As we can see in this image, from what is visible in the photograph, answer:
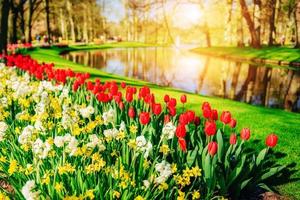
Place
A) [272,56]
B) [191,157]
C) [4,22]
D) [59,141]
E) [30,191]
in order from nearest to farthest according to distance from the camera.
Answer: [30,191] → [59,141] → [191,157] → [4,22] → [272,56]

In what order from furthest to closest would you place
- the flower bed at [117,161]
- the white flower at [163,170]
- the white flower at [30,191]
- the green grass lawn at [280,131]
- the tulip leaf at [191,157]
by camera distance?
the green grass lawn at [280,131]
the tulip leaf at [191,157]
the flower bed at [117,161]
the white flower at [163,170]
the white flower at [30,191]

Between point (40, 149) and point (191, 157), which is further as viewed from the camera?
point (191, 157)

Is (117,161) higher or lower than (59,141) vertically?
lower

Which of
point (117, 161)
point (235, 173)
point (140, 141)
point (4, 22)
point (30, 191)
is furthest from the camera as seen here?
point (4, 22)

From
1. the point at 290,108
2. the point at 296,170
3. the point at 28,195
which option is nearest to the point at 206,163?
the point at 28,195

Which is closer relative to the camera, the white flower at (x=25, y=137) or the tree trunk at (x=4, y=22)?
the white flower at (x=25, y=137)

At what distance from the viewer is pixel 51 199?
3904 millimetres

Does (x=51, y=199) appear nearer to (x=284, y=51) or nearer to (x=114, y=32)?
(x=284, y=51)

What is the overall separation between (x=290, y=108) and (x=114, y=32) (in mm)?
147581

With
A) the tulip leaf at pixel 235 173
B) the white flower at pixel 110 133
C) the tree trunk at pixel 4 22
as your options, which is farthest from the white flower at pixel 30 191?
the tree trunk at pixel 4 22

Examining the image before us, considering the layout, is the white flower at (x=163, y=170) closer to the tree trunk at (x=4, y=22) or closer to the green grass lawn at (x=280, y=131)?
the green grass lawn at (x=280, y=131)

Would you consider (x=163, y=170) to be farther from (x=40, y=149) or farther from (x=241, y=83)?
(x=241, y=83)

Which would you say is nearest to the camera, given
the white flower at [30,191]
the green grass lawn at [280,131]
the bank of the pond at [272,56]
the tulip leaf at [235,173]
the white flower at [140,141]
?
the white flower at [30,191]

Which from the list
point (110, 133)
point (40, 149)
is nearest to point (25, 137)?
point (40, 149)
